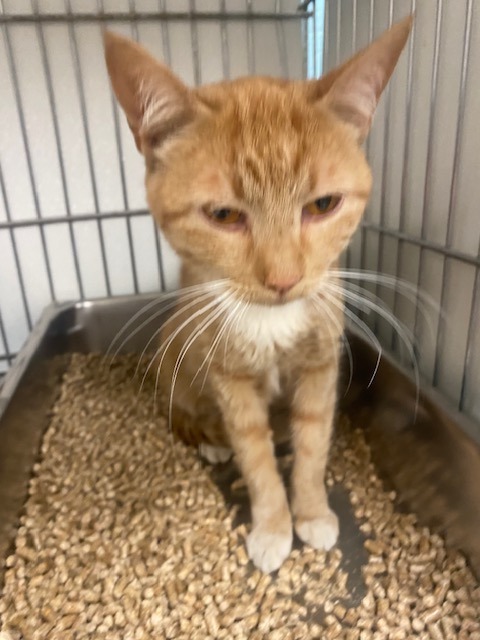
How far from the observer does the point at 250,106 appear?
0.81 metres

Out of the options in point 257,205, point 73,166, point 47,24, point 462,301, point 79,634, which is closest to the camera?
point 257,205

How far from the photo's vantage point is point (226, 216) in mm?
772

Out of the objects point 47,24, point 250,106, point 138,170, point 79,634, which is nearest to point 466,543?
point 79,634

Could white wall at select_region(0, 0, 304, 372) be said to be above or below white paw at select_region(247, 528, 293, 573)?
above

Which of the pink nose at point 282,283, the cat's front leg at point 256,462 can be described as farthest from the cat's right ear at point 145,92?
the cat's front leg at point 256,462

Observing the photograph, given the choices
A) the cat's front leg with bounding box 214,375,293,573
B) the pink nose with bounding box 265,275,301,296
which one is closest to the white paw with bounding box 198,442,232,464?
the cat's front leg with bounding box 214,375,293,573

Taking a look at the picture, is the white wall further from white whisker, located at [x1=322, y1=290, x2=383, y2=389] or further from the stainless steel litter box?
white whisker, located at [x1=322, y1=290, x2=383, y2=389]

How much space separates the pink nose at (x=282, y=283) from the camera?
0.73 meters

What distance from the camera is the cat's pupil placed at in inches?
30.9

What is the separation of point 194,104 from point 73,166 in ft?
2.99

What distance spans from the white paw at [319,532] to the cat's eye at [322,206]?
58 centimetres

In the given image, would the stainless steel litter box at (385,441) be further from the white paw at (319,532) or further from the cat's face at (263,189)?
the cat's face at (263,189)

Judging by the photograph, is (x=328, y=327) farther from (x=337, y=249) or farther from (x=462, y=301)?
(x=462, y=301)

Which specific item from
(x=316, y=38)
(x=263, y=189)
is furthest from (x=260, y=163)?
(x=316, y=38)
